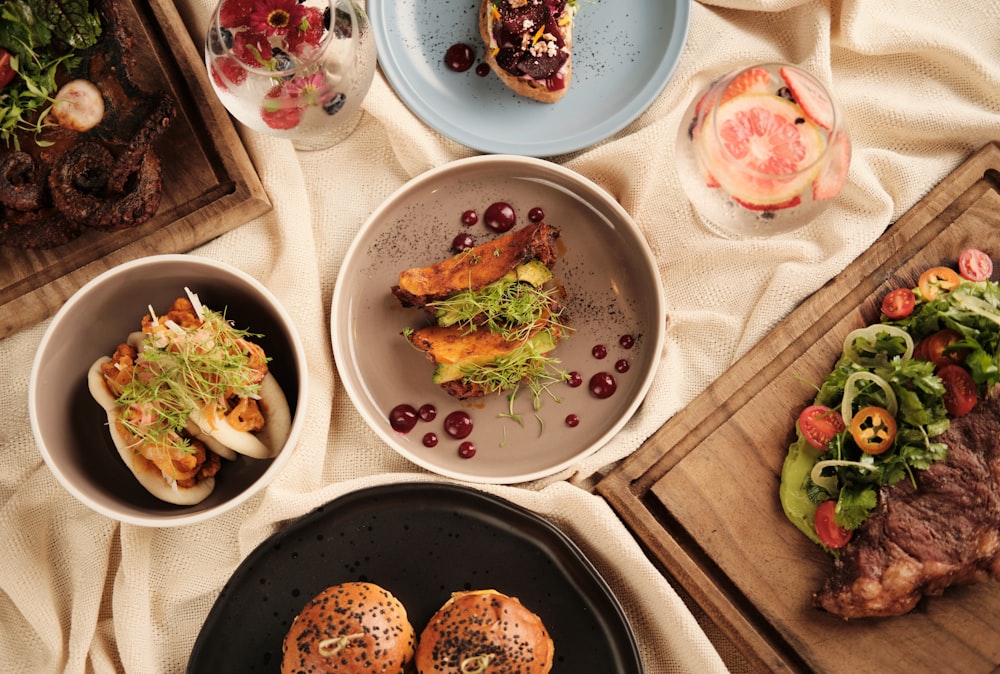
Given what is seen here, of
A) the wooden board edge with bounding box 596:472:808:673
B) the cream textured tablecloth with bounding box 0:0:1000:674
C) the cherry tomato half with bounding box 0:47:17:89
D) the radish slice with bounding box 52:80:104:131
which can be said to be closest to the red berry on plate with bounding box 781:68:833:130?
the cream textured tablecloth with bounding box 0:0:1000:674

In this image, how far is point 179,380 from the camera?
2.59 m

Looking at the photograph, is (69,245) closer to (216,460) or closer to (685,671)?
(216,460)

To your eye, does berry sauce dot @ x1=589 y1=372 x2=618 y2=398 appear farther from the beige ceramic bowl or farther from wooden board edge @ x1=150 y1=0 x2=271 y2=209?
wooden board edge @ x1=150 y1=0 x2=271 y2=209

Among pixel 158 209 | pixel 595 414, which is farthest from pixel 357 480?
pixel 158 209

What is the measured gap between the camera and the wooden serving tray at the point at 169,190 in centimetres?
293

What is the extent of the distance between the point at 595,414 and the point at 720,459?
467 millimetres

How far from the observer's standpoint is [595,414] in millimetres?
3098

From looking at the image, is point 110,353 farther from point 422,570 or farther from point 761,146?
point 761,146

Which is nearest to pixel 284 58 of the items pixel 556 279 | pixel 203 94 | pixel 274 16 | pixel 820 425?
pixel 274 16

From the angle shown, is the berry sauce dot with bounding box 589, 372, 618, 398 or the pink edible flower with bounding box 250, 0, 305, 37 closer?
the pink edible flower with bounding box 250, 0, 305, 37

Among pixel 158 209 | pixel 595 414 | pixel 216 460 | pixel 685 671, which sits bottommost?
pixel 685 671

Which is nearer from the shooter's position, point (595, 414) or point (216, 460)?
point (216, 460)

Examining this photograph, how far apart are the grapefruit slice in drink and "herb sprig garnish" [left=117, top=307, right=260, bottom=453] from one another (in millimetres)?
1602

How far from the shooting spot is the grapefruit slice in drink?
2.55 metres
